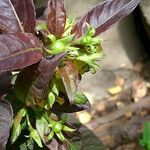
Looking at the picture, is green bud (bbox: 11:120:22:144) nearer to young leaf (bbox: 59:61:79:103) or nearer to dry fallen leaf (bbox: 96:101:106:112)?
young leaf (bbox: 59:61:79:103)

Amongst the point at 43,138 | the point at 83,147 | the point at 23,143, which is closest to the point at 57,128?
the point at 43,138

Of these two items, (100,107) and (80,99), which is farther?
(100,107)

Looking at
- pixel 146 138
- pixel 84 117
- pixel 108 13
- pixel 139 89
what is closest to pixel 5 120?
pixel 108 13

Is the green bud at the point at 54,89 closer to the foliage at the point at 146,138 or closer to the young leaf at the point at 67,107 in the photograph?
the young leaf at the point at 67,107

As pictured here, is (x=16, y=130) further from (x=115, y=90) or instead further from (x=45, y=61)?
(x=115, y=90)

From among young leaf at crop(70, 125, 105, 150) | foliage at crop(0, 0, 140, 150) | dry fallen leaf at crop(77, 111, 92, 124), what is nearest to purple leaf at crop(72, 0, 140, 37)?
foliage at crop(0, 0, 140, 150)

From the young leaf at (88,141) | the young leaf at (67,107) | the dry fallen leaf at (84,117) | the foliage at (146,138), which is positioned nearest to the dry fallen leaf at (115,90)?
the dry fallen leaf at (84,117)
